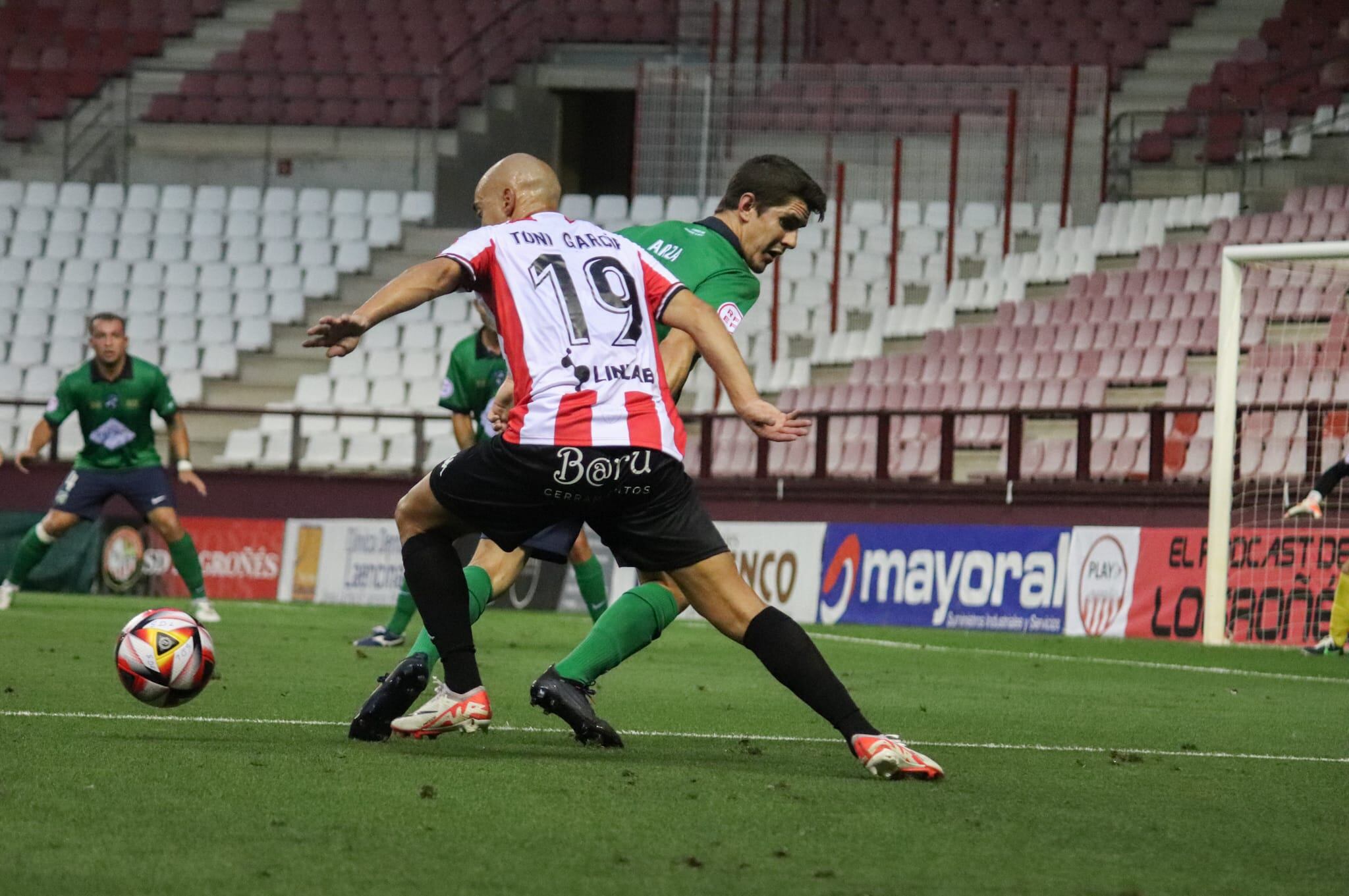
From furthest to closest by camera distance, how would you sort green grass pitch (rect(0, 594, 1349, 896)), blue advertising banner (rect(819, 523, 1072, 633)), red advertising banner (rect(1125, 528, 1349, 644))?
1. blue advertising banner (rect(819, 523, 1072, 633))
2. red advertising banner (rect(1125, 528, 1349, 644))
3. green grass pitch (rect(0, 594, 1349, 896))

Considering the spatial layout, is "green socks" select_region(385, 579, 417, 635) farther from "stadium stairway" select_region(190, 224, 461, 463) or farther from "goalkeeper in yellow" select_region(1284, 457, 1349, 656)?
"stadium stairway" select_region(190, 224, 461, 463)

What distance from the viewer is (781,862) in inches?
163

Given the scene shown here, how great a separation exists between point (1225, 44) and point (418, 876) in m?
23.0

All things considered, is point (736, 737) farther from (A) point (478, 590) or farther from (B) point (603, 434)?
(B) point (603, 434)

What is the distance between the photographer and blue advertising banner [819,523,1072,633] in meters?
16.2

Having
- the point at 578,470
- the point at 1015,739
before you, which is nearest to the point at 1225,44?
the point at 1015,739

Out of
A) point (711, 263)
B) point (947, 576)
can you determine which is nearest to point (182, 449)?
point (947, 576)

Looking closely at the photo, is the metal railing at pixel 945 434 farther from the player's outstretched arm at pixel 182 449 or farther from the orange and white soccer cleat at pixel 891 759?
the orange and white soccer cleat at pixel 891 759

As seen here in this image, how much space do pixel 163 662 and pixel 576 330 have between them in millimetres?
1975

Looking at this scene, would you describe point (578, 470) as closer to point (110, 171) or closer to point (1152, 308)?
point (1152, 308)

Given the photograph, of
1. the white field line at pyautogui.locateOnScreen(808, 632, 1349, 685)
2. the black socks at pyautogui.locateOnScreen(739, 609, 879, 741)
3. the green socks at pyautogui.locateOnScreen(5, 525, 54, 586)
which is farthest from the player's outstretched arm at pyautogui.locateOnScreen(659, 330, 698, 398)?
the green socks at pyautogui.locateOnScreen(5, 525, 54, 586)

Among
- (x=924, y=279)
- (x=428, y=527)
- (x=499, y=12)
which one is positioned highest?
(x=499, y=12)

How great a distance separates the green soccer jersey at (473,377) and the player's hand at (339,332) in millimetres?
6458

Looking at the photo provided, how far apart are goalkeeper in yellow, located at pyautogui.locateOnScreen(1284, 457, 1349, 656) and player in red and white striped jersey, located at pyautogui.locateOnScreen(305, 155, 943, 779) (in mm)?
8342
